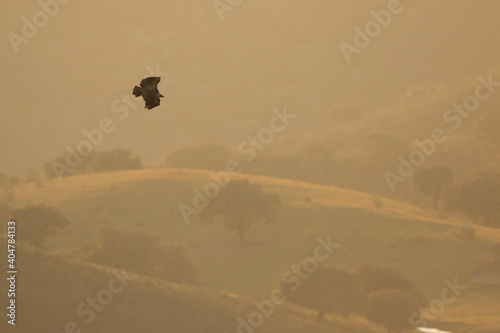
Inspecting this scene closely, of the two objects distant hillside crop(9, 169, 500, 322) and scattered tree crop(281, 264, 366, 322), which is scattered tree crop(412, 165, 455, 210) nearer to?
distant hillside crop(9, 169, 500, 322)

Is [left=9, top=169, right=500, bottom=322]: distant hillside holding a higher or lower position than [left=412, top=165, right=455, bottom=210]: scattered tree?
lower

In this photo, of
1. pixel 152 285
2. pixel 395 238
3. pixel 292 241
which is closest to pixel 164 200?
pixel 292 241

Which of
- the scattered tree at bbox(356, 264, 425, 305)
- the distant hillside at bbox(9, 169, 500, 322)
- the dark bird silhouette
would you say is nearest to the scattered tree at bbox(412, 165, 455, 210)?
the distant hillside at bbox(9, 169, 500, 322)

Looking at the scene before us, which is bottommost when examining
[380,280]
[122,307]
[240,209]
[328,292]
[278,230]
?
[122,307]

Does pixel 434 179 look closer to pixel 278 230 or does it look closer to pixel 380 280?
pixel 278 230

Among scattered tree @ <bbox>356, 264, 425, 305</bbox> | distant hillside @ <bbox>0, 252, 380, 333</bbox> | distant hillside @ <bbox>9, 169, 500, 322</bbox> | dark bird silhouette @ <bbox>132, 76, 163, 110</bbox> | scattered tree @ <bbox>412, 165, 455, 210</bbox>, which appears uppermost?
scattered tree @ <bbox>412, 165, 455, 210</bbox>

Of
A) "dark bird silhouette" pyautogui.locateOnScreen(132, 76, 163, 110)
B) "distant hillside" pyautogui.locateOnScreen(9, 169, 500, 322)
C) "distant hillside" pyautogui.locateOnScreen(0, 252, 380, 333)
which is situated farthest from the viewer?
"distant hillside" pyautogui.locateOnScreen(9, 169, 500, 322)

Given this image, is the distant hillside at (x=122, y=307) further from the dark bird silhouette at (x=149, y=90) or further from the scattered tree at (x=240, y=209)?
the dark bird silhouette at (x=149, y=90)

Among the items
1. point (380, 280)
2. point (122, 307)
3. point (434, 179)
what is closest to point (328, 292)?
point (380, 280)

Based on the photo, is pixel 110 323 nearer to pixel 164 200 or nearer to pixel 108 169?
pixel 164 200

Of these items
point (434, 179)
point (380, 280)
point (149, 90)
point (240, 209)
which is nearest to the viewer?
point (149, 90)

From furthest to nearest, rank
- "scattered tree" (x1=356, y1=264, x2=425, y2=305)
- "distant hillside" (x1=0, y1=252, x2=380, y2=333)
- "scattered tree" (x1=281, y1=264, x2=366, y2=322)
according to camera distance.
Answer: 1. "scattered tree" (x1=356, y1=264, x2=425, y2=305)
2. "scattered tree" (x1=281, y1=264, x2=366, y2=322)
3. "distant hillside" (x1=0, y1=252, x2=380, y2=333)
